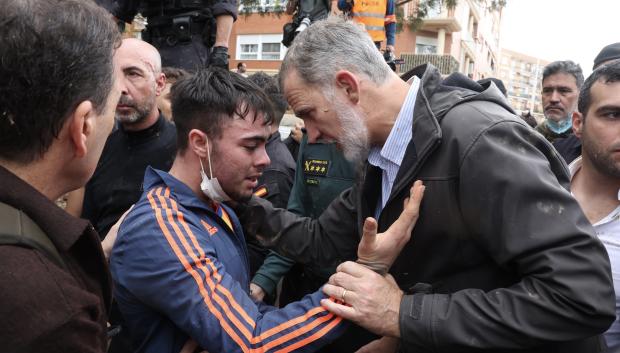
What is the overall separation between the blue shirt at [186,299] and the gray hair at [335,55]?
0.78 metres

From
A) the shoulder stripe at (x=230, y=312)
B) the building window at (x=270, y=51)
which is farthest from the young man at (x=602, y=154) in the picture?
the building window at (x=270, y=51)

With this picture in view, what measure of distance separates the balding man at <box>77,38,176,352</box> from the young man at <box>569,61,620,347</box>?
2392 mm

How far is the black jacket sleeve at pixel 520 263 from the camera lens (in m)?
1.37

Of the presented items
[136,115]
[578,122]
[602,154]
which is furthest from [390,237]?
[136,115]

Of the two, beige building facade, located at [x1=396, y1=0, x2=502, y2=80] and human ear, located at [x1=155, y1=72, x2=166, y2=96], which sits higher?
beige building facade, located at [x1=396, y1=0, x2=502, y2=80]

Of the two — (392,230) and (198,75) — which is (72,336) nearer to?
(392,230)

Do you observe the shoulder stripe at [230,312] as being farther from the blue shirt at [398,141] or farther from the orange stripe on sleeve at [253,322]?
the blue shirt at [398,141]

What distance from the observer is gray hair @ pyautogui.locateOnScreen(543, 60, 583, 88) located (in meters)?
5.12

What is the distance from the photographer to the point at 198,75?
2.28 meters

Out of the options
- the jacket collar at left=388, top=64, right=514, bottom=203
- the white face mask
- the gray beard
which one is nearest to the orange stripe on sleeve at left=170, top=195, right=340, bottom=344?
the white face mask

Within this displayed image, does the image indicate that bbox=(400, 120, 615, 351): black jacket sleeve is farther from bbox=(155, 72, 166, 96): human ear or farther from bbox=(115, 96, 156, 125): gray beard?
bbox=(155, 72, 166, 96): human ear

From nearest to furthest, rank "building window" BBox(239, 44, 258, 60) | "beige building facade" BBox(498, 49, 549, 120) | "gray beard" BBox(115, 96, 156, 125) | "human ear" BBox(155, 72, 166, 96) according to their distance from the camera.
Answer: "gray beard" BBox(115, 96, 156, 125) → "human ear" BBox(155, 72, 166, 96) → "building window" BBox(239, 44, 258, 60) → "beige building facade" BBox(498, 49, 549, 120)

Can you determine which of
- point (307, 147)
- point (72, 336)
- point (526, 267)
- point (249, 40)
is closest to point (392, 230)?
point (526, 267)

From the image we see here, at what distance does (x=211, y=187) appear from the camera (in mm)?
2076
